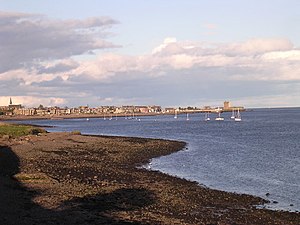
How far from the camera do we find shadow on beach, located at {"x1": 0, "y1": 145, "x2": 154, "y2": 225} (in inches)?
751

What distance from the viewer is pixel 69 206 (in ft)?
72.0

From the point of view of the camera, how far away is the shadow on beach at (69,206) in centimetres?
1908

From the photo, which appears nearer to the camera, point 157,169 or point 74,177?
point 74,177

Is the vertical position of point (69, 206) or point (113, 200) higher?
point (69, 206)

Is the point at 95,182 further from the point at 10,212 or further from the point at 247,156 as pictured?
the point at 247,156

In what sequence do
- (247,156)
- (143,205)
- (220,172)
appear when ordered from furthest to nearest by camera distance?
1. (247,156)
2. (220,172)
3. (143,205)

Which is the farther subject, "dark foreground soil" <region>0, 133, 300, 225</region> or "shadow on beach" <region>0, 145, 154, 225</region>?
"dark foreground soil" <region>0, 133, 300, 225</region>

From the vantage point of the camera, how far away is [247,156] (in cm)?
5781

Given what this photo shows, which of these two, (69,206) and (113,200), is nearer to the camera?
(69,206)

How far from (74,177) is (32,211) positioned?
13039 millimetres

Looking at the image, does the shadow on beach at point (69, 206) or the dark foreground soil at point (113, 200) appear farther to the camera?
the dark foreground soil at point (113, 200)

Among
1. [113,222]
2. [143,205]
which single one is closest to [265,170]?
[143,205]

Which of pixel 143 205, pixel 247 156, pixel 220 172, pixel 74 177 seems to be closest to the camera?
pixel 143 205

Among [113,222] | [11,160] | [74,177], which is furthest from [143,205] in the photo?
[11,160]
